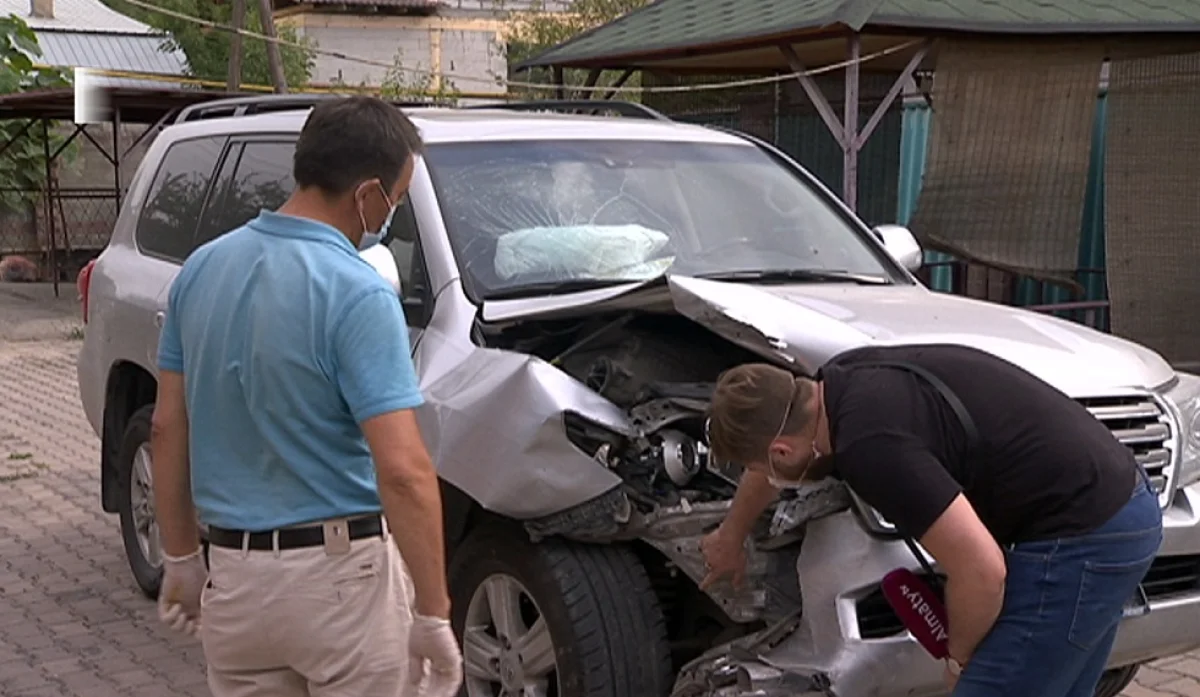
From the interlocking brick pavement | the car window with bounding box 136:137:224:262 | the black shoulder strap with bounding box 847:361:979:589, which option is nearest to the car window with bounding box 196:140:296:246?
the car window with bounding box 136:137:224:262

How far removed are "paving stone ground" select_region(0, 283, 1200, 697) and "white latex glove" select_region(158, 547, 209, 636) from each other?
2148mm

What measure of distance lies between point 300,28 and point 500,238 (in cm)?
2932

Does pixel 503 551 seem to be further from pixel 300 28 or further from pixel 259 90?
pixel 300 28

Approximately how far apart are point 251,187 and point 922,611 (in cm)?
346

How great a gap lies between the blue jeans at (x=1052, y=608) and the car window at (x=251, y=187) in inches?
128

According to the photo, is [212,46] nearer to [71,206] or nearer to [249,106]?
[71,206]

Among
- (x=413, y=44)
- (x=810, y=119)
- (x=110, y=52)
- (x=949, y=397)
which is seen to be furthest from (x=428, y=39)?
(x=949, y=397)

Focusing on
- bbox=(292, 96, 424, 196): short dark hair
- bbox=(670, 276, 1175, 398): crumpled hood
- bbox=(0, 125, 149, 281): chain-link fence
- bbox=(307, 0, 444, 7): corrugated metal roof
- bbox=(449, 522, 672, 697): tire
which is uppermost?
bbox=(307, 0, 444, 7): corrugated metal roof

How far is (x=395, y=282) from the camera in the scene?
15.2ft

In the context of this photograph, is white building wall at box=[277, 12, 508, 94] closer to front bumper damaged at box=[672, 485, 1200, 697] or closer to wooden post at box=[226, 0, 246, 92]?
wooden post at box=[226, 0, 246, 92]

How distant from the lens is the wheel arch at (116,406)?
253 inches

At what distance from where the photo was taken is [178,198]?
6391mm

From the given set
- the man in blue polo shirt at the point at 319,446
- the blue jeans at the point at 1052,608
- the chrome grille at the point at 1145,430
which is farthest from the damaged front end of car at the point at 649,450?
the man in blue polo shirt at the point at 319,446

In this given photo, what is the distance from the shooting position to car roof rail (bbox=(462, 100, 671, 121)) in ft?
20.6
